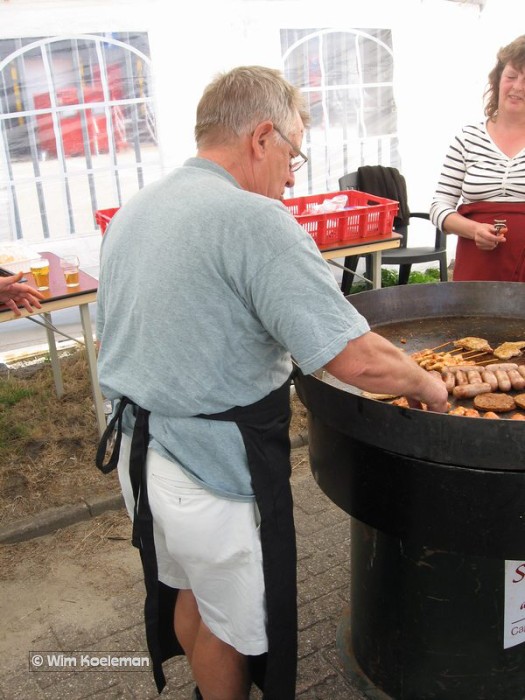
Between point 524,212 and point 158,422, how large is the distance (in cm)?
218

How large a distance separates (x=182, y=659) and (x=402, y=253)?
458 centimetres

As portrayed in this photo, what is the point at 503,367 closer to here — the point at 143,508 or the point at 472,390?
the point at 472,390

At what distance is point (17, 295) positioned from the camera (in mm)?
3666

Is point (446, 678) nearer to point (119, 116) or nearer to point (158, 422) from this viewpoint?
point (158, 422)

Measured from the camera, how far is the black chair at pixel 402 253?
6.38m

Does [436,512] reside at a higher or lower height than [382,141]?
lower

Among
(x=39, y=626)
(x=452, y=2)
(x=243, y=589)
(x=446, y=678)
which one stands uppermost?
(x=452, y=2)

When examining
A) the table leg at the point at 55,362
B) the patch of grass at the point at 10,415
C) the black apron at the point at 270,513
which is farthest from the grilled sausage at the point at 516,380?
the table leg at the point at 55,362

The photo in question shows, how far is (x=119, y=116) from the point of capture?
233 inches

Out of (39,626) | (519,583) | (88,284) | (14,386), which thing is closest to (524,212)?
(519,583)

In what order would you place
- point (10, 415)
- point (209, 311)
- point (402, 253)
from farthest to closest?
point (402, 253) < point (10, 415) < point (209, 311)

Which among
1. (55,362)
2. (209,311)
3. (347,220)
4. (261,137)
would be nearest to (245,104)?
(261,137)

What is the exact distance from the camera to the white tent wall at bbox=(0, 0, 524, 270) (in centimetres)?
539

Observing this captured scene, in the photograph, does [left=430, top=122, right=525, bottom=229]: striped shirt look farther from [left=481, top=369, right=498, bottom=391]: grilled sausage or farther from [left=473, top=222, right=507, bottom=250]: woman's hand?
[left=481, top=369, right=498, bottom=391]: grilled sausage
